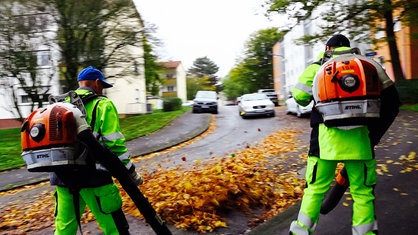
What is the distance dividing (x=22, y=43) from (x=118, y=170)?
687 inches

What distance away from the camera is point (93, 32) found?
1894 centimetres

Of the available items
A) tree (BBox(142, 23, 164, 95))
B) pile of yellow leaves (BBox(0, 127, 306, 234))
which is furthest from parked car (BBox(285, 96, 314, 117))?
pile of yellow leaves (BBox(0, 127, 306, 234))

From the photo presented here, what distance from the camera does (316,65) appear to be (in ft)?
10.8

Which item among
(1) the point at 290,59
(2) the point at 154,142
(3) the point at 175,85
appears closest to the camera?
(2) the point at 154,142

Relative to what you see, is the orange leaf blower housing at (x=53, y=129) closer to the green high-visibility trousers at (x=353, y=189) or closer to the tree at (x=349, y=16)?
the green high-visibility trousers at (x=353, y=189)

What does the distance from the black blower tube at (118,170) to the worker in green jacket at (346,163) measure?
1252 mm

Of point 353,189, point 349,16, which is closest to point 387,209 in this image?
point 353,189

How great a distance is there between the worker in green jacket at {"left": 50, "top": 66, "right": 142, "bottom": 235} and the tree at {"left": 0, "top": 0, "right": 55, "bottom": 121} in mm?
16882

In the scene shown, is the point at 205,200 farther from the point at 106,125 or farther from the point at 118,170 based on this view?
the point at 106,125

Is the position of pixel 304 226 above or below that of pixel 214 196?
above

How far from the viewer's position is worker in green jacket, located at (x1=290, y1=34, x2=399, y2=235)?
2.86 meters

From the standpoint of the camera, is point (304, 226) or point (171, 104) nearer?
point (304, 226)

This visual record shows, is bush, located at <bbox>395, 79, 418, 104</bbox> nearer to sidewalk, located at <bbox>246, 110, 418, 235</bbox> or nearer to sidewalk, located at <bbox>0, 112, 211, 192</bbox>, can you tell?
sidewalk, located at <bbox>0, 112, 211, 192</bbox>

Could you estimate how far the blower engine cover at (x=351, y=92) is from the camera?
276 cm
